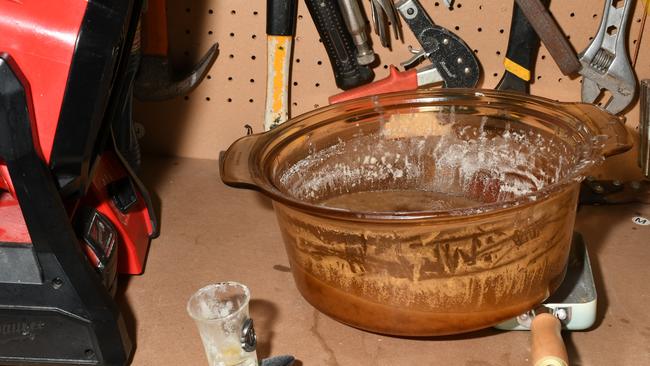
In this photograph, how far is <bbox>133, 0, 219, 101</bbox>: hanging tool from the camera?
91cm

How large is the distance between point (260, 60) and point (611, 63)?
437 mm

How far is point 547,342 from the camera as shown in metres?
0.60

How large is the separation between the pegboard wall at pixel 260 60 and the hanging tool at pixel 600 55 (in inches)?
1.0

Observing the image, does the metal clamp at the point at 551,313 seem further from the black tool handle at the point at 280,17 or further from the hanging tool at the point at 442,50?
the black tool handle at the point at 280,17

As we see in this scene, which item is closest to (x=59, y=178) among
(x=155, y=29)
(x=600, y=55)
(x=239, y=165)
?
(x=239, y=165)

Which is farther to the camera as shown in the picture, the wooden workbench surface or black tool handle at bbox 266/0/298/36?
black tool handle at bbox 266/0/298/36

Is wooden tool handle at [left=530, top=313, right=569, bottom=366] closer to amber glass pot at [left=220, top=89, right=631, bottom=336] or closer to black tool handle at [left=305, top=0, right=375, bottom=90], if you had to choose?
amber glass pot at [left=220, top=89, right=631, bottom=336]

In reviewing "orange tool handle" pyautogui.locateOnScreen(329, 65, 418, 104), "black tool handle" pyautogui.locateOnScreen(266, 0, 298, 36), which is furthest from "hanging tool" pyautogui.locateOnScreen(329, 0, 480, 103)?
"black tool handle" pyautogui.locateOnScreen(266, 0, 298, 36)

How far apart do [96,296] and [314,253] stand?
0.65 feet

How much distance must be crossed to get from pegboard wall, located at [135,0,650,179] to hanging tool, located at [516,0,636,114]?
3cm

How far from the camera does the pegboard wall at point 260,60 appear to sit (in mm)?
878

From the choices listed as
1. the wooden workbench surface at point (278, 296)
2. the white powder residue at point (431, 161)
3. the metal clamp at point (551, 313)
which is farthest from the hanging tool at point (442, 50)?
the metal clamp at point (551, 313)

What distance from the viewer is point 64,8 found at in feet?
1.80

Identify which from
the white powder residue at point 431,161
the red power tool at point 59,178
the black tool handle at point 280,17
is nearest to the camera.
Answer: the red power tool at point 59,178
